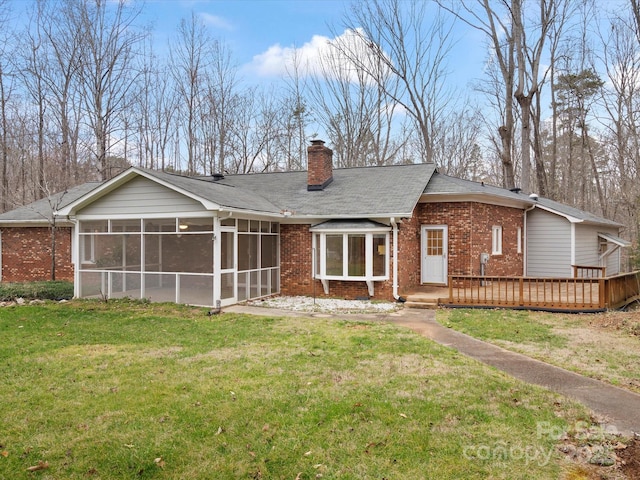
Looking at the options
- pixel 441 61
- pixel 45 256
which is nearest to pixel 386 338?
pixel 45 256

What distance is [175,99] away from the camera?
27359 millimetres

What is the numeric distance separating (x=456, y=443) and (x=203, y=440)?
2.21m

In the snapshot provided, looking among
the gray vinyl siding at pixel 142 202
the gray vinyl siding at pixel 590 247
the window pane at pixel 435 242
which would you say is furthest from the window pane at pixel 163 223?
the gray vinyl siding at pixel 590 247

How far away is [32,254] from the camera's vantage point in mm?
16500

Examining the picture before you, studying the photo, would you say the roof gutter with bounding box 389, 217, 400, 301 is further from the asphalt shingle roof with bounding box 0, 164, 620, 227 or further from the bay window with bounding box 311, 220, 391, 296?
the asphalt shingle roof with bounding box 0, 164, 620, 227

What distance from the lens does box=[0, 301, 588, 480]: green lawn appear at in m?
3.69

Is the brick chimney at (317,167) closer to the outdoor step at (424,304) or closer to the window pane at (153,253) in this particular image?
the window pane at (153,253)

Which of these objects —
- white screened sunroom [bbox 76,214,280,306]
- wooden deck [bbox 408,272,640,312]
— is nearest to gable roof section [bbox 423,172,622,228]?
wooden deck [bbox 408,272,640,312]

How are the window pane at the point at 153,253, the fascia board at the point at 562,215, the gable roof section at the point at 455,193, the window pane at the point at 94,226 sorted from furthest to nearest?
1. the fascia board at the point at 562,215
2. the window pane at the point at 153,253
3. the gable roof section at the point at 455,193
4. the window pane at the point at 94,226

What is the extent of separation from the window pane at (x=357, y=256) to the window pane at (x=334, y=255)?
298mm

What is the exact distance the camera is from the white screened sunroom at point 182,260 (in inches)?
463

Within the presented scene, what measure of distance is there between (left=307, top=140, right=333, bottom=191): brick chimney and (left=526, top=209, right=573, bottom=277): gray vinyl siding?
7887mm

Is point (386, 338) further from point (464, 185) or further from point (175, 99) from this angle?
point (175, 99)

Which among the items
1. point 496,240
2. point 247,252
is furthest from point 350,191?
point 496,240
